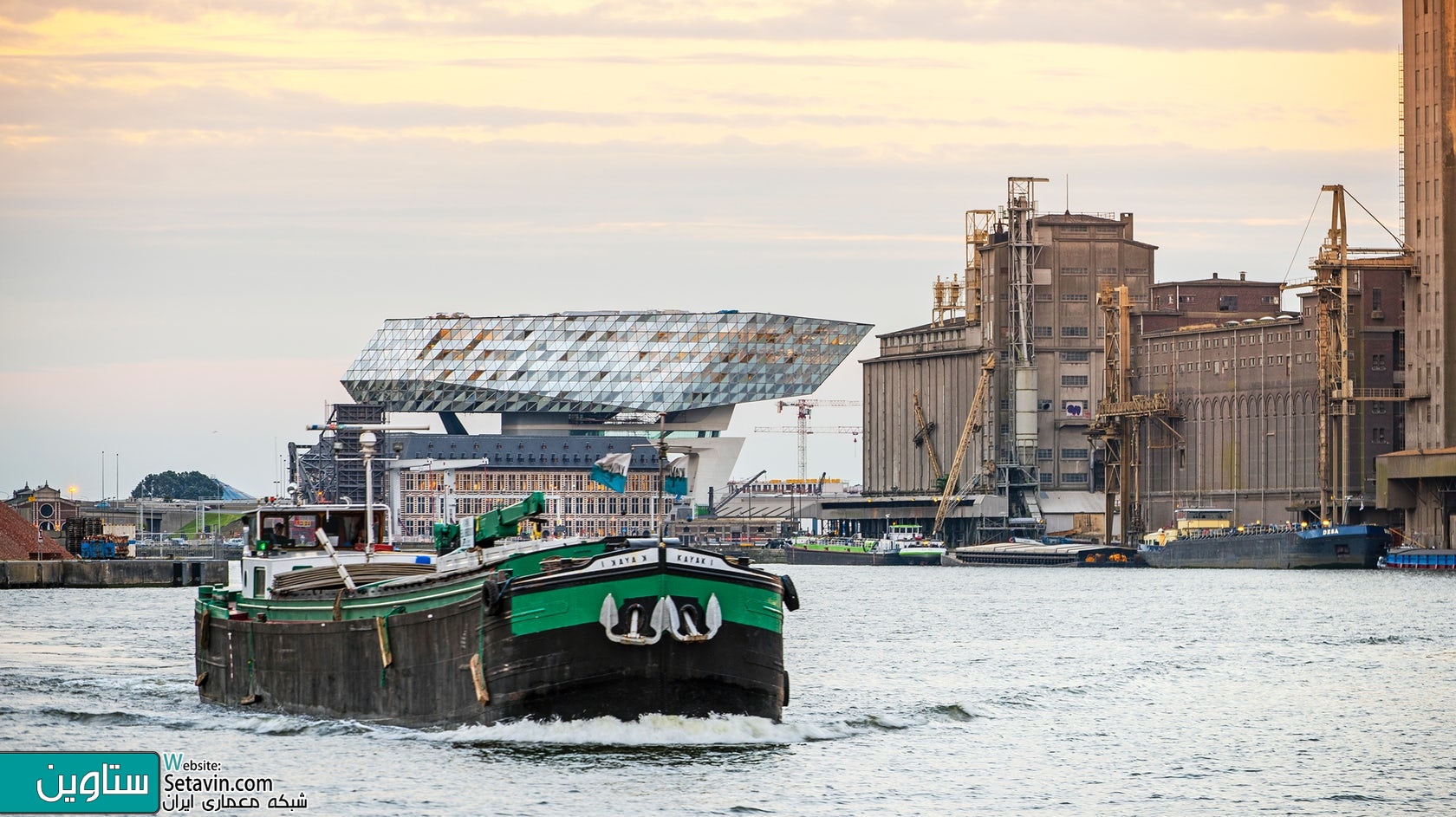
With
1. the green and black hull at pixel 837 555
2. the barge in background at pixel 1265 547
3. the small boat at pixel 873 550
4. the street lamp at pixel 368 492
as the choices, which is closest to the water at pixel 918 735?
the street lamp at pixel 368 492

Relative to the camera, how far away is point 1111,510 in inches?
6900

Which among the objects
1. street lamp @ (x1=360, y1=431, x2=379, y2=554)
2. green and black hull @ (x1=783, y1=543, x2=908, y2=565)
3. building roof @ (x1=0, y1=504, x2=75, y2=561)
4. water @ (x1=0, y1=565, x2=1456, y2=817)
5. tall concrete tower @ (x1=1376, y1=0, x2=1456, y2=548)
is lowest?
green and black hull @ (x1=783, y1=543, x2=908, y2=565)

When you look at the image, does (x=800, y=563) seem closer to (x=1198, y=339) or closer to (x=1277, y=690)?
(x=1198, y=339)

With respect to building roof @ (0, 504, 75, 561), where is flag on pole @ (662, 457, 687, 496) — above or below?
above

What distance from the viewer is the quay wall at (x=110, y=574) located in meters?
110

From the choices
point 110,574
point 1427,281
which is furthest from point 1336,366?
point 110,574

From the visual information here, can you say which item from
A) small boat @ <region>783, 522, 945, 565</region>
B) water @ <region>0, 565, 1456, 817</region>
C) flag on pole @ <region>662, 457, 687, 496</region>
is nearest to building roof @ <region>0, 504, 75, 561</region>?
water @ <region>0, 565, 1456, 817</region>

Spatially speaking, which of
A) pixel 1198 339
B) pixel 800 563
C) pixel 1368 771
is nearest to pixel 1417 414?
pixel 1198 339

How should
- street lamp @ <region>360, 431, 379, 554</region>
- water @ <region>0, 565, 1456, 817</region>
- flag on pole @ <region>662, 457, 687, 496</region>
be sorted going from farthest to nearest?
1. street lamp @ <region>360, 431, 379, 554</region>
2. flag on pole @ <region>662, 457, 687, 496</region>
3. water @ <region>0, 565, 1456, 817</region>

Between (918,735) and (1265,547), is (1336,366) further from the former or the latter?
(918,735)

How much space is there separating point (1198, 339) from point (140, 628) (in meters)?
110

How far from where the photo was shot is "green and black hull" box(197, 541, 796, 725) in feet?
101

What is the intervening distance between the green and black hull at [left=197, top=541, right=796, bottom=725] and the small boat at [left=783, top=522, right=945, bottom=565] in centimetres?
14433

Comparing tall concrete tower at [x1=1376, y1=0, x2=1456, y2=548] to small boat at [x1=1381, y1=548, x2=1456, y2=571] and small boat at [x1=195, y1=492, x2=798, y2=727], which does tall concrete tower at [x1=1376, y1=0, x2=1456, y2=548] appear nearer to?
small boat at [x1=1381, y1=548, x2=1456, y2=571]
